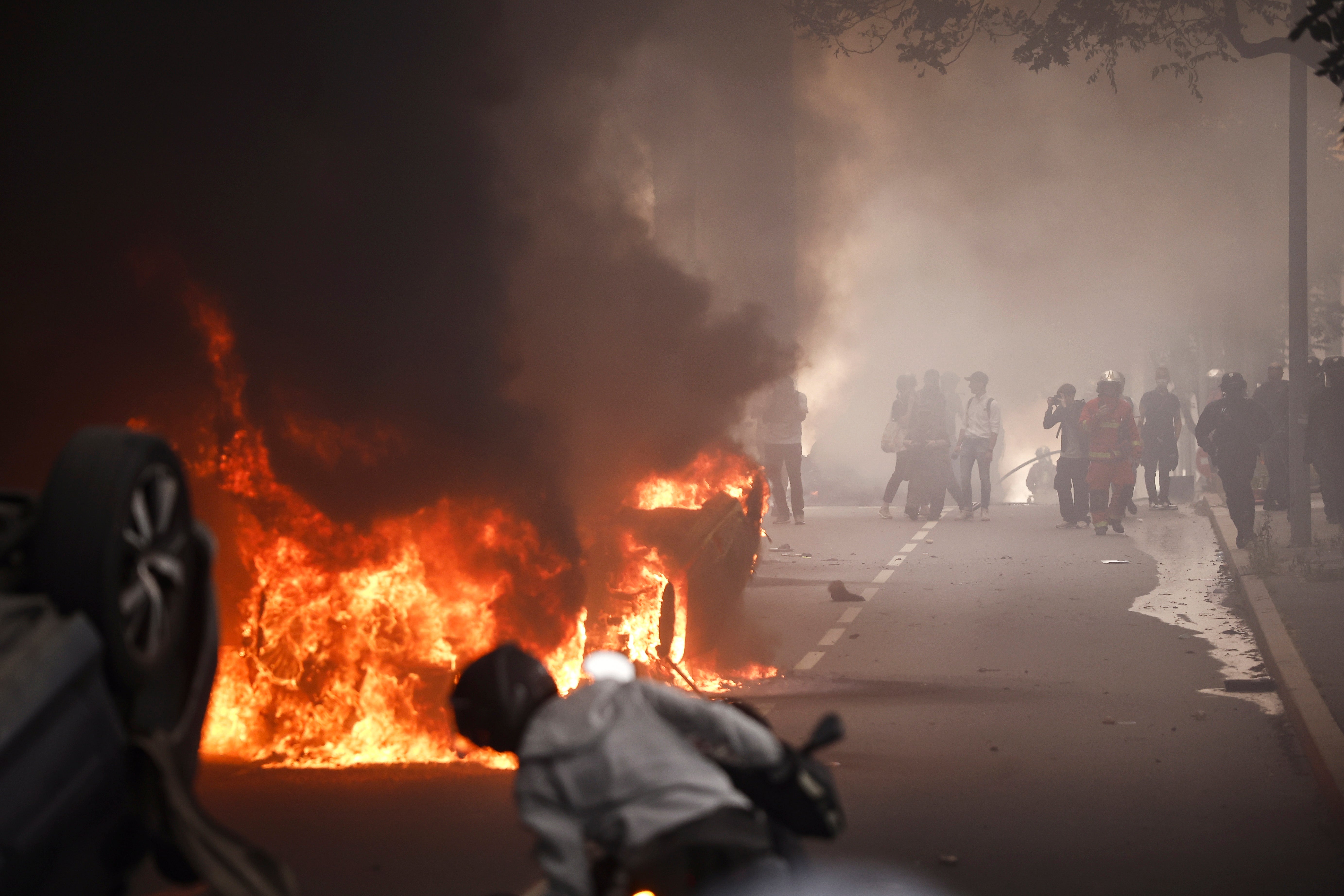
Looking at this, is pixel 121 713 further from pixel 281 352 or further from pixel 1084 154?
pixel 1084 154

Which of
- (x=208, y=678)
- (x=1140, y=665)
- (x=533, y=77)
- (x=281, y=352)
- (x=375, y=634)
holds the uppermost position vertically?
(x=533, y=77)

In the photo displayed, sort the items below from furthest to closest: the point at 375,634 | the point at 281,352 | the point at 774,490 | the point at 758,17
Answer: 1. the point at 774,490
2. the point at 758,17
3. the point at 281,352
4. the point at 375,634

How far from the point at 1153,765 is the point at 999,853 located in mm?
2002

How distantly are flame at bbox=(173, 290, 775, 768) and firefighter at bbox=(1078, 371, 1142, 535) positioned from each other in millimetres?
11488

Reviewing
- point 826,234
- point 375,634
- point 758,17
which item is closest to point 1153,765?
point 375,634

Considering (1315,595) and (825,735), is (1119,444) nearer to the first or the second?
(1315,595)

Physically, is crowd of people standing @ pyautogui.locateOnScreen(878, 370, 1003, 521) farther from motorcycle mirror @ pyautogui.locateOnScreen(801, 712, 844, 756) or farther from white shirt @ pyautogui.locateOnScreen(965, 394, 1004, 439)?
motorcycle mirror @ pyautogui.locateOnScreen(801, 712, 844, 756)

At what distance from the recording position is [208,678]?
3936 mm

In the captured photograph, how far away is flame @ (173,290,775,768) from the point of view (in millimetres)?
8094

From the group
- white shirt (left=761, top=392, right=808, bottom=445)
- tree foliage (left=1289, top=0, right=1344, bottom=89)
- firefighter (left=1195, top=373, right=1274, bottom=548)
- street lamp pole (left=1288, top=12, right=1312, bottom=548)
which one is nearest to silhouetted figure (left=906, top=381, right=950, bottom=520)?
white shirt (left=761, top=392, right=808, bottom=445)

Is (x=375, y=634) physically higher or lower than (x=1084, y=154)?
lower

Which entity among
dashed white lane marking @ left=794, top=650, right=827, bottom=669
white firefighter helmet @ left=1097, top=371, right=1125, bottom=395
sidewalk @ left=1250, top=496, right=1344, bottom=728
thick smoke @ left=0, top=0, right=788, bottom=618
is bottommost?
dashed white lane marking @ left=794, top=650, right=827, bottom=669

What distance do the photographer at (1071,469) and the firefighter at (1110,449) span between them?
389 millimetres

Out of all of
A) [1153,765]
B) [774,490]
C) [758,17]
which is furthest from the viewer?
[774,490]
